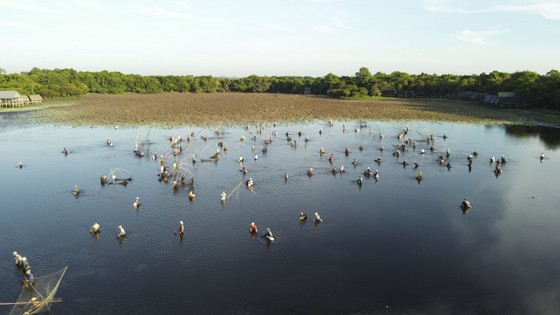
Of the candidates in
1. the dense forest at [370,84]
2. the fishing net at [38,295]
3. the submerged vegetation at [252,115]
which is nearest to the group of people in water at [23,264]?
the fishing net at [38,295]

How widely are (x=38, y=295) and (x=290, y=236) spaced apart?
1704cm

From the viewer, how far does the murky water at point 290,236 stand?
23578 mm

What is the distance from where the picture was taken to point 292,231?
3231cm

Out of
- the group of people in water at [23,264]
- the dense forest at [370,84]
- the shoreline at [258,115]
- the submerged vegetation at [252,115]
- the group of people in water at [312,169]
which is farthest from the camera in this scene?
the dense forest at [370,84]

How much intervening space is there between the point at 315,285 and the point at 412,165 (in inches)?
1266

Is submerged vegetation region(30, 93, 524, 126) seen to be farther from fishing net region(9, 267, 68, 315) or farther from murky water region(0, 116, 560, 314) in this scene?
fishing net region(9, 267, 68, 315)

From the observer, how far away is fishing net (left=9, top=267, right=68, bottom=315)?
22.3 metres

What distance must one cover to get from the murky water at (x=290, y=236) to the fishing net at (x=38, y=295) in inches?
28.9

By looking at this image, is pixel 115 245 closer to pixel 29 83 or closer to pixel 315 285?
pixel 315 285

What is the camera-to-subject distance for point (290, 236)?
31.4m

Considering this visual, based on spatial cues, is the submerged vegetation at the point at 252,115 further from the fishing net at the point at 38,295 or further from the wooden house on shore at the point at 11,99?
the fishing net at the point at 38,295

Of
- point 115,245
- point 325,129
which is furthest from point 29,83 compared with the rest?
point 115,245

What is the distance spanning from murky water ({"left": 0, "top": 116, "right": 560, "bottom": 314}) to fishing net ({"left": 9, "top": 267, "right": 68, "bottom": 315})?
0.73 metres

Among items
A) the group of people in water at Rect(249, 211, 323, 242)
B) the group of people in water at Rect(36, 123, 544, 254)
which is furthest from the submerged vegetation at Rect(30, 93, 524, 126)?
the group of people in water at Rect(249, 211, 323, 242)
